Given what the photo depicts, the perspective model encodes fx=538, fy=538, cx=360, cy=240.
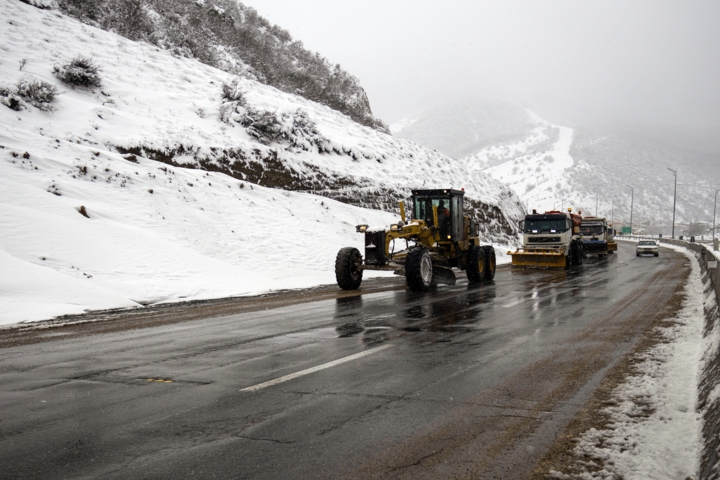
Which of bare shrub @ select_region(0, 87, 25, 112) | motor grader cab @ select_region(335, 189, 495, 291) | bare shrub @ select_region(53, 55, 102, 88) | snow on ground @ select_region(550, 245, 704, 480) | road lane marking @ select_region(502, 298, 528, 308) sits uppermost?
bare shrub @ select_region(53, 55, 102, 88)

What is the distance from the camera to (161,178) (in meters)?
21.2

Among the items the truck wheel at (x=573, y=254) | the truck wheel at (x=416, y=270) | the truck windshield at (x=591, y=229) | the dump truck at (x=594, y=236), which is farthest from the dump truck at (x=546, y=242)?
the truck wheel at (x=416, y=270)

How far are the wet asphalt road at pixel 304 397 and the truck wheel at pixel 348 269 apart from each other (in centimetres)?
537

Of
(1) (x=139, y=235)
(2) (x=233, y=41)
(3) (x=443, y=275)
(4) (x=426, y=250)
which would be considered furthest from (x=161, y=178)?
(2) (x=233, y=41)

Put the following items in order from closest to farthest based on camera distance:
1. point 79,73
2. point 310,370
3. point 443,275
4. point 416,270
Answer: point 310,370 → point 416,270 → point 443,275 → point 79,73

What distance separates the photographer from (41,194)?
16156 millimetres

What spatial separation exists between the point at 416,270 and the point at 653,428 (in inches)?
390

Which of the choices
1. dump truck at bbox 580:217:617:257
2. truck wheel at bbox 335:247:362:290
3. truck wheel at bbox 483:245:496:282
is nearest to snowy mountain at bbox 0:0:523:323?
truck wheel at bbox 335:247:362:290

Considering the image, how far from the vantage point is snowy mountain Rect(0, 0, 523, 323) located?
13758 mm

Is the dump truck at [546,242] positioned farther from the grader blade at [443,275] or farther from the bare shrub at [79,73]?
the bare shrub at [79,73]

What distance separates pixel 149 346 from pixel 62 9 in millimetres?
39212

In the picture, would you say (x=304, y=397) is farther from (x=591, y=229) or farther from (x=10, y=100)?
(x=591, y=229)

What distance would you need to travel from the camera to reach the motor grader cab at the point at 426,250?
15.0m

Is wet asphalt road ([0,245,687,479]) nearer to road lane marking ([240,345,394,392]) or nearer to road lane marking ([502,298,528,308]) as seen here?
road lane marking ([240,345,394,392])
